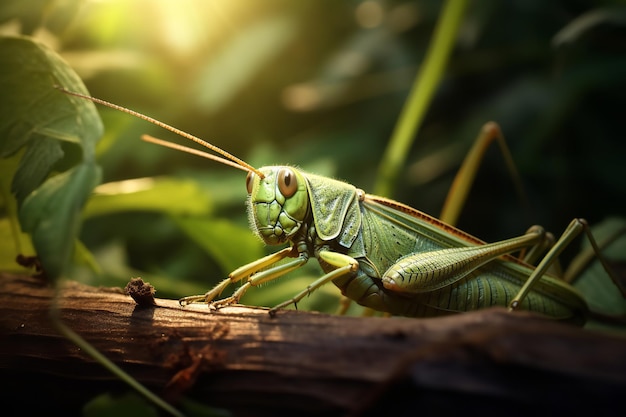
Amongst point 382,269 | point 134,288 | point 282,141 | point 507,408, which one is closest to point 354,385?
point 507,408

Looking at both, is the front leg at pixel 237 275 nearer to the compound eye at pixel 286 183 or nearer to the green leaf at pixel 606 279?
the compound eye at pixel 286 183

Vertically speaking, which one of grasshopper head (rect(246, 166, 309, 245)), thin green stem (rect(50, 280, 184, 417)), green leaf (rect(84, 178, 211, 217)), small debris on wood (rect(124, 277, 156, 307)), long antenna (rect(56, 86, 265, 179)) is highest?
long antenna (rect(56, 86, 265, 179))

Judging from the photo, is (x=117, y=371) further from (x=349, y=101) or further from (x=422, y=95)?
(x=349, y=101)

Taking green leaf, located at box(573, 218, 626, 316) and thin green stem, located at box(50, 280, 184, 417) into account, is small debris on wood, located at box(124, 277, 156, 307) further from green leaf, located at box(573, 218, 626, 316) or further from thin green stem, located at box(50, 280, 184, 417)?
green leaf, located at box(573, 218, 626, 316)

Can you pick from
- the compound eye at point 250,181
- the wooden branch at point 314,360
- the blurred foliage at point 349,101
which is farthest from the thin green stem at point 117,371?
the blurred foliage at point 349,101

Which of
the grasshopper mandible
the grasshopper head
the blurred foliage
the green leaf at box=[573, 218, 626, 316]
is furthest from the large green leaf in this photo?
the green leaf at box=[573, 218, 626, 316]

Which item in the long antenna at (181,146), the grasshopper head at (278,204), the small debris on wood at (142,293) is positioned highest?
the long antenna at (181,146)
